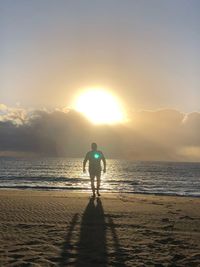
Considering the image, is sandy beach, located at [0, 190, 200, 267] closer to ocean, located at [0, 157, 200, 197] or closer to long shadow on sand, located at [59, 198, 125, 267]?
long shadow on sand, located at [59, 198, 125, 267]

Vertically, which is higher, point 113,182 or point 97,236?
point 97,236

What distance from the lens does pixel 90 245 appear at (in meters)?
7.65

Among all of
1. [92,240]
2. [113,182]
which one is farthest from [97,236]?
[113,182]

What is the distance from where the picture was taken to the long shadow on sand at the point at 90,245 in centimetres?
648

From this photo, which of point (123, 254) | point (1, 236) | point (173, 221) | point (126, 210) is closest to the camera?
point (123, 254)

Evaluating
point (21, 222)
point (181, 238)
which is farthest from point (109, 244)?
point (21, 222)

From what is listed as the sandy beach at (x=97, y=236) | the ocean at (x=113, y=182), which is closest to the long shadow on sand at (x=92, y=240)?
the sandy beach at (x=97, y=236)

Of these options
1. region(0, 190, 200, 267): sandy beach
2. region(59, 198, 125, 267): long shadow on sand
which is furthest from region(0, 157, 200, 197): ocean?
region(59, 198, 125, 267): long shadow on sand

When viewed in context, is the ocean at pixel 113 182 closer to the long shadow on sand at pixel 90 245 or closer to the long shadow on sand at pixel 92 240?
the long shadow on sand at pixel 92 240

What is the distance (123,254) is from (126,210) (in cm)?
590

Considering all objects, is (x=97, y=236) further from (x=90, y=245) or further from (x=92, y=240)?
(x=90, y=245)

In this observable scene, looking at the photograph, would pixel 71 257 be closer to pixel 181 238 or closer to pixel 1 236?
pixel 1 236

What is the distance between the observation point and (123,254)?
23.2ft

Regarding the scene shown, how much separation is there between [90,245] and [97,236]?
946mm
